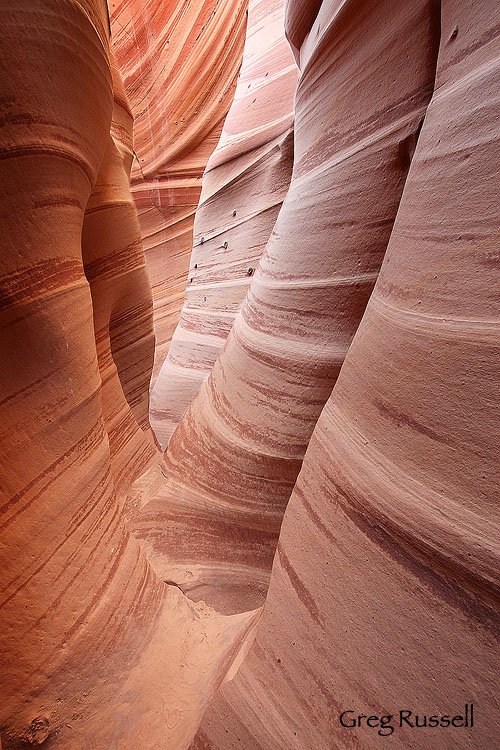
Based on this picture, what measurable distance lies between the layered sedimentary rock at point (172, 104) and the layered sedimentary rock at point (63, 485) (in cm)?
287

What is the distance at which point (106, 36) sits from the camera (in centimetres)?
114

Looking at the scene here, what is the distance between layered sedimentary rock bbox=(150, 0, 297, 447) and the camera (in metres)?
2.24

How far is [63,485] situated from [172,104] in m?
3.76

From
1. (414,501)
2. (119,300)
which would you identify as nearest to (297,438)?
(414,501)

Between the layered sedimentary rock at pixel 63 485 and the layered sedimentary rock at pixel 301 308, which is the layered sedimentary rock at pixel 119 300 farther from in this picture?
the layered sedimentary rock at pixel 63 485

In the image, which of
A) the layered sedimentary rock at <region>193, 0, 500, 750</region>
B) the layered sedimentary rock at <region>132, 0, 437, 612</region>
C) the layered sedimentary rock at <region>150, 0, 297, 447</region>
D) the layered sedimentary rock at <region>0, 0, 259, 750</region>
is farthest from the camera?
the layered sedimentary rock at <region>150, 0, 297, 447</region>

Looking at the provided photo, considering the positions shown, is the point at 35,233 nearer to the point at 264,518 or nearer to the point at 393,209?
the point at 393,209

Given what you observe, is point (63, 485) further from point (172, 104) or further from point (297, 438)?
point (172, 104)

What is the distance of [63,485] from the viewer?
91 centimetres

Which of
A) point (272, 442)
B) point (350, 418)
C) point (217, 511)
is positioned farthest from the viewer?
point (217, 511)

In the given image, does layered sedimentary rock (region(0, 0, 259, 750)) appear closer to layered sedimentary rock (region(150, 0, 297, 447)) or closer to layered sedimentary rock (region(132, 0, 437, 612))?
layered sedimentary rock (region(132, 0, 437, 612))

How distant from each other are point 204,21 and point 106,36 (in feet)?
10.2

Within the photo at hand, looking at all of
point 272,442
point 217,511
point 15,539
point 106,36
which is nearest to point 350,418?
point 272,442

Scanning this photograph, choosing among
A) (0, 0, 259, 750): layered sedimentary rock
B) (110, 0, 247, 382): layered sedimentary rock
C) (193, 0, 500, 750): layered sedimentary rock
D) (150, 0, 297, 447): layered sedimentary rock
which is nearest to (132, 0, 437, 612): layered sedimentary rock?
(193, 0, 500, 750): layered sedimentary rock
